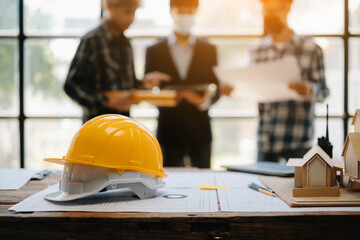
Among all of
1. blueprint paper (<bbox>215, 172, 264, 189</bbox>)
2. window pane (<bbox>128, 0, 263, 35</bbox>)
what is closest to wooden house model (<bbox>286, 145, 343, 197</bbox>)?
blueprint paper (<bbox>215, 172, 264, 189</bbox>)

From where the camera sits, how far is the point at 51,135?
3271mm

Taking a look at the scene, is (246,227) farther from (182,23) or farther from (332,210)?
(182,23)

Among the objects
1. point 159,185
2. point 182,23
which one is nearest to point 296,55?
point 182,23

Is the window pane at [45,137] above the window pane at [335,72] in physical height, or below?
below

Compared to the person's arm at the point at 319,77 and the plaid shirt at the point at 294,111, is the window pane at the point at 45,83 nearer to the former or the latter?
the plaid shirt at the point at 294,111

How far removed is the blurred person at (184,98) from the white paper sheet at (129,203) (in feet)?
4.23

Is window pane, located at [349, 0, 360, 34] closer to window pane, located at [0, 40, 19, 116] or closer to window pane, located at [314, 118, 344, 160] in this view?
window pane, located at [314, 118, 344, 160]

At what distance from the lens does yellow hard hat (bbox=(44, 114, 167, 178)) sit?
3.56 feet

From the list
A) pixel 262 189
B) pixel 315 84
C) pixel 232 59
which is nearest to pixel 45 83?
pixel 232 59

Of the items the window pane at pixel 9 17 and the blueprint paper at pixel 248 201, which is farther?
the window pane at pixel 9 17

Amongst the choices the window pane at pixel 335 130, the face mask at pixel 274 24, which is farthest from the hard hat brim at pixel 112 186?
the window pane at pixel 335 130

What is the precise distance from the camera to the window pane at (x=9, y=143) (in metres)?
3.25

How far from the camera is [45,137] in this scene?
3.28m

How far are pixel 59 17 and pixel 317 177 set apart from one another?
271cm
